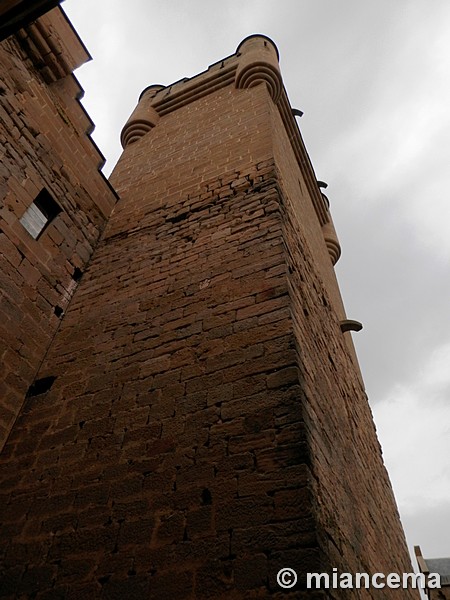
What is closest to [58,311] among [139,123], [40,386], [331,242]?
[40,386]

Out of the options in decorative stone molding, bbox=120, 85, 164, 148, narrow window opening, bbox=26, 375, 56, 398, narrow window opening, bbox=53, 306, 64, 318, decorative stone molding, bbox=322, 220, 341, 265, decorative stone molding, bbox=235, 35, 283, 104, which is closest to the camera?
narrow window opening, bbox=26, 375, 56, 398

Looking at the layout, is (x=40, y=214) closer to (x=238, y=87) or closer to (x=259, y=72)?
(x=238, y=87)

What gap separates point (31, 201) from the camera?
4.84m

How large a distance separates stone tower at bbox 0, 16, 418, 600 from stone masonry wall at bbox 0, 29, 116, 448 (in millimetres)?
200

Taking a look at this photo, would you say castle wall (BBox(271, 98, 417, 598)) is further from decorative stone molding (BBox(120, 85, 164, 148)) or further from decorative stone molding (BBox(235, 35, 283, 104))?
decorative stone molding (BBox(120, 85, 164, 148))

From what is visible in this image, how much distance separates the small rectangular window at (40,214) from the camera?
4723 mm

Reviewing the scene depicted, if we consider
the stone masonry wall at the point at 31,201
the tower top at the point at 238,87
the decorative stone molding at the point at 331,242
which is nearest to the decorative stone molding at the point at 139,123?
the tower top at the point at 238,87

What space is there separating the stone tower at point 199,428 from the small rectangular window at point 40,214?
712 millimetres

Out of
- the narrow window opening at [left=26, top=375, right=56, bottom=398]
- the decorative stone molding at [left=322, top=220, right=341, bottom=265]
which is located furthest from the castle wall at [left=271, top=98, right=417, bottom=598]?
the decorative stone molding at [left=322, top=220, right=341, bottom=265]

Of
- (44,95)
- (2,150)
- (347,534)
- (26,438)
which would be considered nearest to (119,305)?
(26,438)

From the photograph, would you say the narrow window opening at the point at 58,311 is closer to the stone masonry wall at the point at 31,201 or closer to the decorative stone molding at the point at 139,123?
the stone masonry wall at the point at 31,201

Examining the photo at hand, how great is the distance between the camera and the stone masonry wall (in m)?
4.01

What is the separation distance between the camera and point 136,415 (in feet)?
10.3

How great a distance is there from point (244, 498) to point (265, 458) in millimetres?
239
